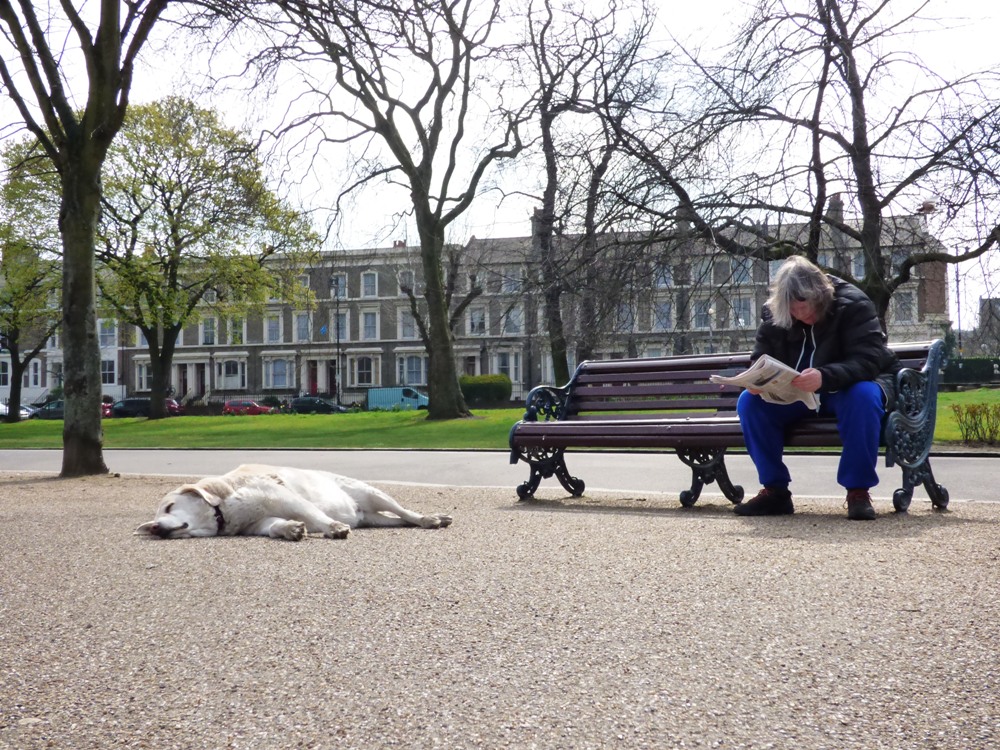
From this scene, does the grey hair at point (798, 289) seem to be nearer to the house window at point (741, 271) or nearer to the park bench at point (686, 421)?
the park bench at point (686, 421)

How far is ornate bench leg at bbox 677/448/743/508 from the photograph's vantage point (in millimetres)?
7250

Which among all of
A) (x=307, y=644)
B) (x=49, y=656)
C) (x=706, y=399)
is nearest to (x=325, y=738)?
(x=307, y=644)

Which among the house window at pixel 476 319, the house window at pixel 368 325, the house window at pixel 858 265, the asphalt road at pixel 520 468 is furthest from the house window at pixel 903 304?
the house window at pixel 368 325

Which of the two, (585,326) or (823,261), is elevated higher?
(823,261)

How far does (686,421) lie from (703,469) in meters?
0.38

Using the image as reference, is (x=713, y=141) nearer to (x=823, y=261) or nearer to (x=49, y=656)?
(x=823, y=261)

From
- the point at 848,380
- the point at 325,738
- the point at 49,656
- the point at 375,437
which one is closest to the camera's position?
the point at 325,738

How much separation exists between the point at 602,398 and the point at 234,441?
17327mm

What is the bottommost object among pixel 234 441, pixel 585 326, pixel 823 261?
pixel 234 441

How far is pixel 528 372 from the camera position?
6988cm

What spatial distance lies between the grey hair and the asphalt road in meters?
2.53

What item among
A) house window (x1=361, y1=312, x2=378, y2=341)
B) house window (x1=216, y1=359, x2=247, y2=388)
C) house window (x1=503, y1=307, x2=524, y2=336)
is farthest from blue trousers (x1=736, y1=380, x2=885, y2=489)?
house window (x1=216, y1=359, x2=247, y2=388)

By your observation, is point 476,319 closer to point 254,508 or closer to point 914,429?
point 914,429

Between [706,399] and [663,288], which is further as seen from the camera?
[663,288]
